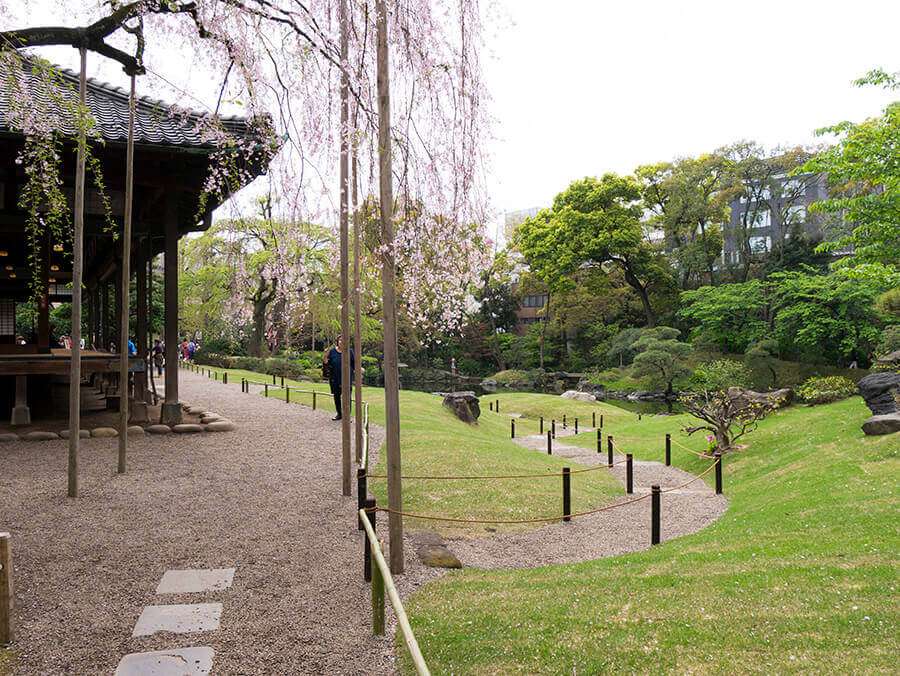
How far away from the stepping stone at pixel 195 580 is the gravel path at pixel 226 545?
0.09 m

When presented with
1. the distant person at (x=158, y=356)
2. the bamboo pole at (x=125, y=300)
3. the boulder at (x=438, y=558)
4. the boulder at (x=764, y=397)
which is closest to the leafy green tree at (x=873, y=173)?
the boulder at (x=764, y=397)

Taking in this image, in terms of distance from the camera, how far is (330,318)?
29.8 metres

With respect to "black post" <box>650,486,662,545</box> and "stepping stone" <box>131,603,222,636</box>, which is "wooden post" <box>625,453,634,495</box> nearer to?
"black post" <box>650,486,662,545</box>

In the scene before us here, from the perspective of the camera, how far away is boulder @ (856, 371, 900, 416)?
36.7 ft

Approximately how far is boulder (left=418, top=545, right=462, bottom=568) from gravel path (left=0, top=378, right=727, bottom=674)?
0.12 m

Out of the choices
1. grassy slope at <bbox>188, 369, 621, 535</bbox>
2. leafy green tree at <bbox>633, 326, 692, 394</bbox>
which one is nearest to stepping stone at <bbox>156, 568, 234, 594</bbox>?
grassy slope at <bbox>188, 369, 621, 535</bbox>

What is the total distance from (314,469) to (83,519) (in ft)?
11.1

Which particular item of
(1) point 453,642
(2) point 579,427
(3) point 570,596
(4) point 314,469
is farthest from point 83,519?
(2) point 579,427

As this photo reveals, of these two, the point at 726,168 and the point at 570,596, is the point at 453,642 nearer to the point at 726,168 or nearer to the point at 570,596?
the point at 570,596

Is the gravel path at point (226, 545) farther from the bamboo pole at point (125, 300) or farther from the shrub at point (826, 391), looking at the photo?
the shrub at point (826, 391)

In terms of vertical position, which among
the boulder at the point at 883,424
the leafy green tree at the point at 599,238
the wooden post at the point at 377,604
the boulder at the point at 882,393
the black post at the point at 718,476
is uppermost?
the leafy green tree at the point at 599,238

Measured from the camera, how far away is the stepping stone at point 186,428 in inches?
458

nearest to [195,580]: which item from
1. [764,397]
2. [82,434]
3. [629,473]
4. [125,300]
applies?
[125,300]

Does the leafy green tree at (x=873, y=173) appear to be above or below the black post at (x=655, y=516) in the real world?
above
